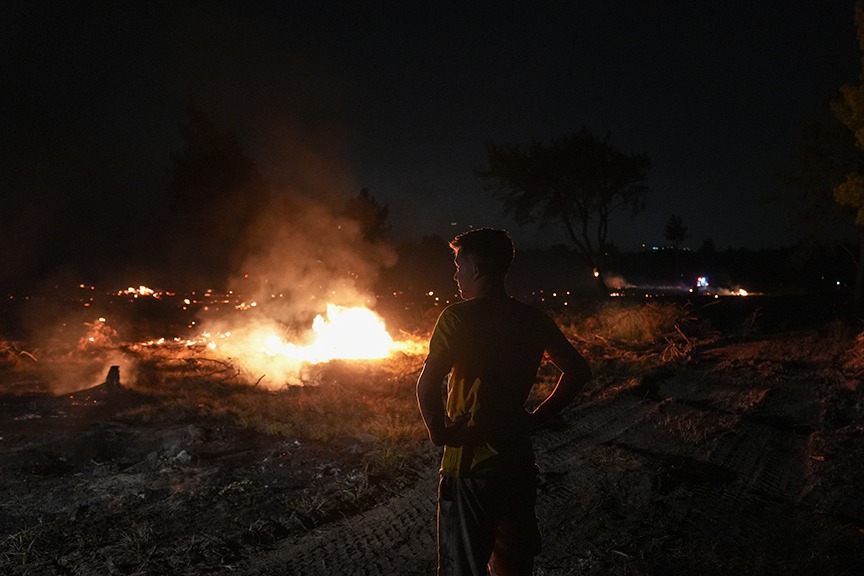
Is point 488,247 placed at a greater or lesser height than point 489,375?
greater

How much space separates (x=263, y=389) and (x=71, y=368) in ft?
17.8

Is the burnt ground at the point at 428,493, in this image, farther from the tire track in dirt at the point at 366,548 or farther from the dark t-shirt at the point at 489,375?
the dark t-shirt at the point at 489,375

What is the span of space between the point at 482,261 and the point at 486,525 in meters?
1.21

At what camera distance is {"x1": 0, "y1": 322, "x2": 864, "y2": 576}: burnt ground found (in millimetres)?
3629

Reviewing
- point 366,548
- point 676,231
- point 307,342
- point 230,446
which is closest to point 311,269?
point 307,342

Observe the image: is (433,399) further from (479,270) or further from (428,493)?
(428,493)

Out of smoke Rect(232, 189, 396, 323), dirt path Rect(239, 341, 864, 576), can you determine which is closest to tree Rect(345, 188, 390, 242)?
smoke Rect(232, 189, 396, 323)

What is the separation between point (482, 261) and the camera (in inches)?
93.4

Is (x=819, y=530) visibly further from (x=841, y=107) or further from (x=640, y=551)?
(x=841, y=107)

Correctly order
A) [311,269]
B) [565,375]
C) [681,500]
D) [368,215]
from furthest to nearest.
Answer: [368,215] → [311,269] → [681,500] → [565,375]

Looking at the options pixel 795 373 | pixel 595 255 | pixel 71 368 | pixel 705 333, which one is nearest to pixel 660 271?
pixel 595 255

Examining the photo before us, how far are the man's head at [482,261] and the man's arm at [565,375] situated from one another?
44cm

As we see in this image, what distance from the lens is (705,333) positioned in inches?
480

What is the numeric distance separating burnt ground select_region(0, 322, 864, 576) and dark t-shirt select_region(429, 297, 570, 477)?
180cm
